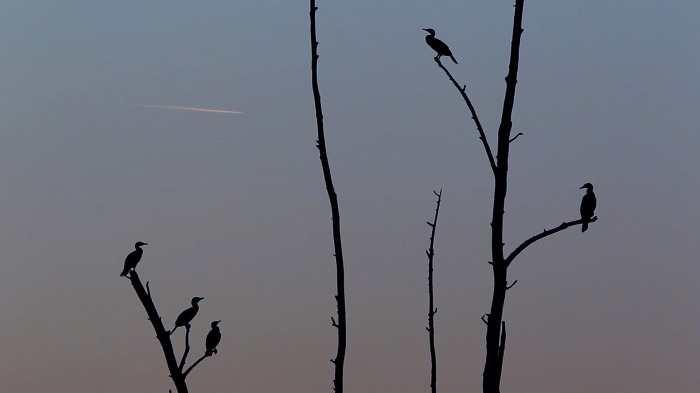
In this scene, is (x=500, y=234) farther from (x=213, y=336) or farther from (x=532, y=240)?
(x=213, y=336)

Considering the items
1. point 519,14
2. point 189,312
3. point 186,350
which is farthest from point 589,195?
point 519,14

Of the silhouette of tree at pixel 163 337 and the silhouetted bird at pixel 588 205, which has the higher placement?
the silhouetted bird at pixel 588 205

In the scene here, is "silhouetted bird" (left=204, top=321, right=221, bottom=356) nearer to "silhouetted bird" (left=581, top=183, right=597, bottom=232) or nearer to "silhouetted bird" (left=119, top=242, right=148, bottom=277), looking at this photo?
"silhouetted bird" (left=119, top=242, right=148, bottom=277)

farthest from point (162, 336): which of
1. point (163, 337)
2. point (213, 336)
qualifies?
point (213, 336)

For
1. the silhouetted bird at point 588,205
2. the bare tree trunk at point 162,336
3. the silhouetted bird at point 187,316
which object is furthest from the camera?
the silhouetted bird at point 187,316

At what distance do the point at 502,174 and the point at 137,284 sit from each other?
3.41m

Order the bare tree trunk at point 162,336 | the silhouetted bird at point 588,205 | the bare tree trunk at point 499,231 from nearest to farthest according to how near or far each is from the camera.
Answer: the bare tree trunk at point 499,231 → the bare tree trunk at point 162,336 → the silhouetted bird at point 588,205

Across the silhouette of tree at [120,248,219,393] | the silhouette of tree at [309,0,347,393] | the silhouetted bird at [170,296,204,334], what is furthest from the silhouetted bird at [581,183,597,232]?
the silhouette of tree at [309,0,347,393]

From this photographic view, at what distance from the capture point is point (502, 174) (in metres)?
5.31

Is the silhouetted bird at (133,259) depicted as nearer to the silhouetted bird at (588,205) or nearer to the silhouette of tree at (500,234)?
the silhouetted bird at (588,205)

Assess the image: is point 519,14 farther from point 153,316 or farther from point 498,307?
point 153,316

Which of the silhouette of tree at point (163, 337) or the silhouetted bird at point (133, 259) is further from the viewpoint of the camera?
the silhouetted bird at point (133, 259)

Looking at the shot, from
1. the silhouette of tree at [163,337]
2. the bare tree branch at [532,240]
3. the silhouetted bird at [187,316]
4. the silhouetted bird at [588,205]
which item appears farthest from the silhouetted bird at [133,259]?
the bare tree branch at [532,240]

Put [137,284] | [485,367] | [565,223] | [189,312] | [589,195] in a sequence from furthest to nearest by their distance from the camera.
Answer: [189,312] → [589,195] → [137,284] → [565,223] → [485,367]
